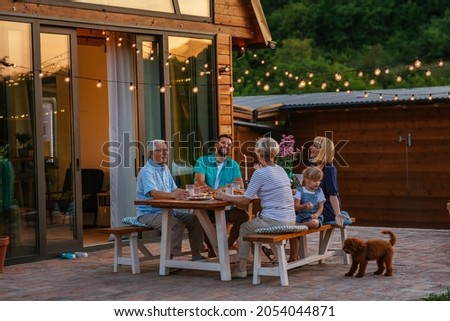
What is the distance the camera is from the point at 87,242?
33.7ft

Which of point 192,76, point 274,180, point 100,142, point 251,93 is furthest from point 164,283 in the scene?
point 251,93

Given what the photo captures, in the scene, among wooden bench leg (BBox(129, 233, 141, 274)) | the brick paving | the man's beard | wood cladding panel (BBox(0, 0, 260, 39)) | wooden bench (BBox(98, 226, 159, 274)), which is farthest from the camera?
wood cladding panel (BBox(0, 0, 260, 39))

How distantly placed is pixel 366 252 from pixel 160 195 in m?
1.93

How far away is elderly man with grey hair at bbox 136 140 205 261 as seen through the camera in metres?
8.09

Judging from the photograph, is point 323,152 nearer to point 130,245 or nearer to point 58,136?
point 130,245

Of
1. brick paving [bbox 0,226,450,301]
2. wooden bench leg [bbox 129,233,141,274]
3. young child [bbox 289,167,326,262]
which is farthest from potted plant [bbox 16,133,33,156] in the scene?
young child [bbox 289,167,326,262]

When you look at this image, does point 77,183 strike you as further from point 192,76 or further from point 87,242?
point 192,76

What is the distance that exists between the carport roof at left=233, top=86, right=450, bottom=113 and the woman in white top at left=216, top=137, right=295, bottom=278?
6.09 meters

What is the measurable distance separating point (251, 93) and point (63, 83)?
1716 cm

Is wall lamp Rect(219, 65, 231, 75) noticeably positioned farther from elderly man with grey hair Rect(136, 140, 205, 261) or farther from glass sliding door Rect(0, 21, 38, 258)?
elderly man with grey hair Rect(136, 140, 205, 261)

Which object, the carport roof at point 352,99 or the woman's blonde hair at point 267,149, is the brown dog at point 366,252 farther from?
the carport roof at point 352,99

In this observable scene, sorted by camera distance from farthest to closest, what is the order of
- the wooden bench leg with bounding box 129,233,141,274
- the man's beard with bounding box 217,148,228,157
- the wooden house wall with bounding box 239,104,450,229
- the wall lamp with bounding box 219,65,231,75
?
the wooden house wall with bounding box 239,104,450,229, the wall lamp with bounding box 219,65,231,75, the man's beard with bounding box 217,148,228,157, the wooden bench leg with bounding box 129,233,141,274

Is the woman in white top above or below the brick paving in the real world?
above

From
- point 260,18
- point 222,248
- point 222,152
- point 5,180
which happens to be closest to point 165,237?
point 222,248
